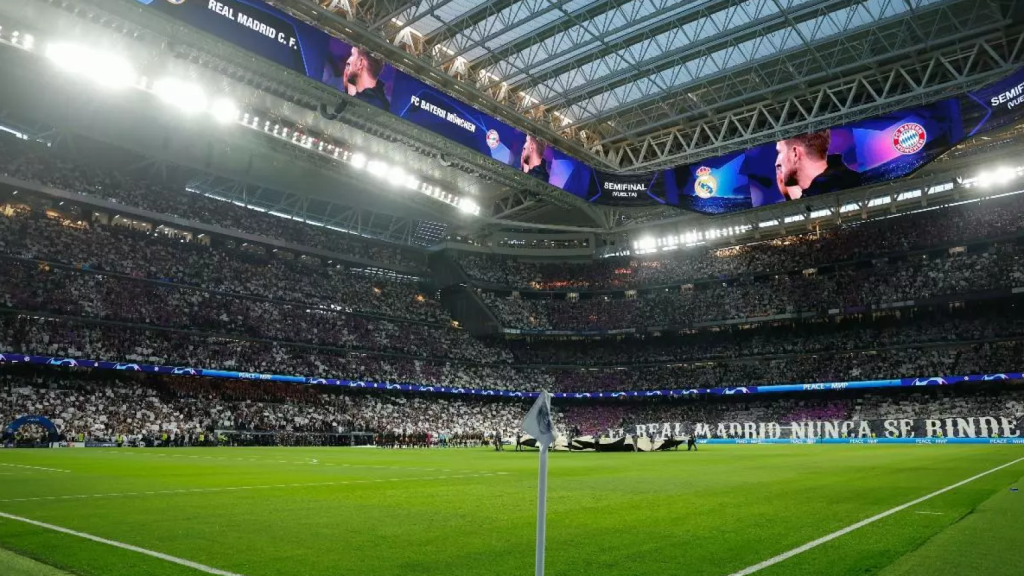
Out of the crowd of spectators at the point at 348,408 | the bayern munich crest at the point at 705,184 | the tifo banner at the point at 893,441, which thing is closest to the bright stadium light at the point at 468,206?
the crowd of spectators at the point at 348,408

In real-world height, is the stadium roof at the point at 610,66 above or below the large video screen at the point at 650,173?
above

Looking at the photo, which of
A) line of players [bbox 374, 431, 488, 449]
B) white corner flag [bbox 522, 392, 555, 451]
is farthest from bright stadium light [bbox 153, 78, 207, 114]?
white corner flag [bbox 522, 392, 555, 451]

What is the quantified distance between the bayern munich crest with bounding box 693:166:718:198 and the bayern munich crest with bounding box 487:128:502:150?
13.2 meters

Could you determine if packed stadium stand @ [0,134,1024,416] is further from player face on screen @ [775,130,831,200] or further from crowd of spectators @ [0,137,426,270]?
player face on screen @ [775,130,831,200]

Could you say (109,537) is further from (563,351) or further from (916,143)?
(563,351)

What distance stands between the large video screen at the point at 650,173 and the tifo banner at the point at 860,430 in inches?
590

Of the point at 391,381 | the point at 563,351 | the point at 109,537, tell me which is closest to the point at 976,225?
the point at 563,351

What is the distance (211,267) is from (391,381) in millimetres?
17105

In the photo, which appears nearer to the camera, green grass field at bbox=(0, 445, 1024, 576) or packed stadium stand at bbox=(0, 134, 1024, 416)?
green grass field at bbox=(0, 445, 1024, 576)

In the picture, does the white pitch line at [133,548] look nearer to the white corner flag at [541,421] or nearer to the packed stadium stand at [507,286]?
the packed stadium stand at [507,286]

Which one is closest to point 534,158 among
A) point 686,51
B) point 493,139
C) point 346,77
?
point 493,139

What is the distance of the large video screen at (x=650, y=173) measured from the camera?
2716cm

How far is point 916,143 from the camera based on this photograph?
32.6 metres

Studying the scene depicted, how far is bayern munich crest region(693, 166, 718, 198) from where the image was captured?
40375 millimetres
